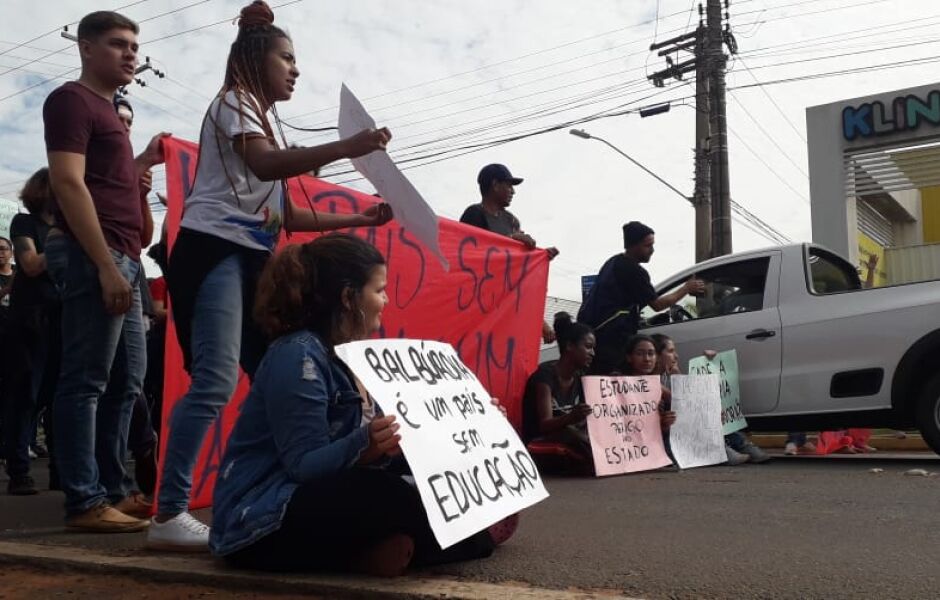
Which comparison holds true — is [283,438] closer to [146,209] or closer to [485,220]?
[146,209]

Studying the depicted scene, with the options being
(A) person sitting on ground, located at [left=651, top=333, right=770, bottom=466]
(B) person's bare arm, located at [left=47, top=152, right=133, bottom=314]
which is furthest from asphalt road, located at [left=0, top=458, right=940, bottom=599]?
(A) person sitting on ground, located at [left=651, top=333, right=770, bottom=466]

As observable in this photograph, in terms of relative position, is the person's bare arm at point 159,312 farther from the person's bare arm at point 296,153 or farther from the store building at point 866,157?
the store building at point 866,157

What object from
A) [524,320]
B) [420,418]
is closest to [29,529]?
[420,418]

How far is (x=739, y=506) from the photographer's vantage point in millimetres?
3924

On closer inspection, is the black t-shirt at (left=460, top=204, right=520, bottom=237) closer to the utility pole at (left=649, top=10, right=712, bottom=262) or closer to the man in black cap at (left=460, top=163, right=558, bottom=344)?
the man in black cap at (left=460, top=163, right=558, bottom=344)

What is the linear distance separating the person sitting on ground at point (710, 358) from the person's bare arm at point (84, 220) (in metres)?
3.99

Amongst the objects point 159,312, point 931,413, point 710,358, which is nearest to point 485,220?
point 710,358

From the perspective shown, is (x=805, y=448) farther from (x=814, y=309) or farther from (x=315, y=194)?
(x=315, y=194)

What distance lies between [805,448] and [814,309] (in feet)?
6.23

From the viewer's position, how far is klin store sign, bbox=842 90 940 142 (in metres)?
14.2

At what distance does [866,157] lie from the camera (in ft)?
49.7

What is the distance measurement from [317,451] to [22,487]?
335 cm

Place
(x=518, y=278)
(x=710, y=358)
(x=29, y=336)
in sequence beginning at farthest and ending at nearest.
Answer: (x=710, y=358)
(x=518, y=278)
(x=29, y=336)

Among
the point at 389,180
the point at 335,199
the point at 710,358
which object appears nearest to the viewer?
the point at 389,180
